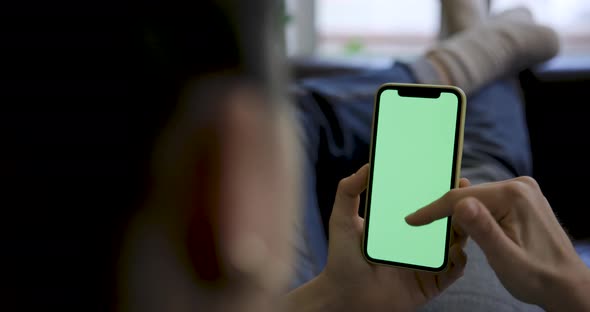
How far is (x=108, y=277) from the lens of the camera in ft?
0.56

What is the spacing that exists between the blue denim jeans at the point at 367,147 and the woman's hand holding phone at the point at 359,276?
104 millimetres

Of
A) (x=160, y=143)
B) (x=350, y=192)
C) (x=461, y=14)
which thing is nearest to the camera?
(x=160, y=143)

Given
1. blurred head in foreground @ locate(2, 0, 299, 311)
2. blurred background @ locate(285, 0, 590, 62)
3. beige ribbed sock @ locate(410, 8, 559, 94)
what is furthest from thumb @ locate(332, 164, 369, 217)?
blurred background @ locate(285, 0, 590, 62)

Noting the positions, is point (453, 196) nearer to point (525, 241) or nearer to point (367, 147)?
point (525, 241)

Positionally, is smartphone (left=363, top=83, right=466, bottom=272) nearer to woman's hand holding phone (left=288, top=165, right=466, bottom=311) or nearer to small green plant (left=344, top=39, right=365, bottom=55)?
woman's hand holding phone (left=288, top=165, right=466, bottom=311)

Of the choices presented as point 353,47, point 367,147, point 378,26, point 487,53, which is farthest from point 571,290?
point 378,26

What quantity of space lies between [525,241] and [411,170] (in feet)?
0.43

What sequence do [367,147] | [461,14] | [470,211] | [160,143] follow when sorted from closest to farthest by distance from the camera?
[160,143] → [470,211] → [367,147] → [461,14]

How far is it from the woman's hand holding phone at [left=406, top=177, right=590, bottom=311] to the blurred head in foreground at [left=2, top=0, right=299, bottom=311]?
0.30m

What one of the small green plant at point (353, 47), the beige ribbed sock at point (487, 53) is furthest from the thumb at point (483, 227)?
the small green plant at point (353, 47)

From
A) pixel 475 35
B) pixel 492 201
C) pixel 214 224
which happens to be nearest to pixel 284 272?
pixel 214 224

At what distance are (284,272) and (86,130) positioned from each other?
7 centimetres

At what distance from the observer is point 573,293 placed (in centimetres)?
45

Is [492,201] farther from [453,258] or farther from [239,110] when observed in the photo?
[239,110]
